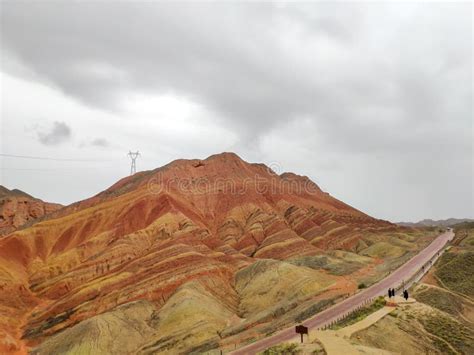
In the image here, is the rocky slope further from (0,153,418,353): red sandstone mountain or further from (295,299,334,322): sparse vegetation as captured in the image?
(0,153,418,353): red sandstone mountain

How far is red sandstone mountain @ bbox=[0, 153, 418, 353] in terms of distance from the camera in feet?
217

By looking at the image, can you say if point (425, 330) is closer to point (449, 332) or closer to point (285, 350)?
point (449, 332)

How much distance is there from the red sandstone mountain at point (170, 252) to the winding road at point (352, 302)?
6.07 metres

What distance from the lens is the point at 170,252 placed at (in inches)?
3371

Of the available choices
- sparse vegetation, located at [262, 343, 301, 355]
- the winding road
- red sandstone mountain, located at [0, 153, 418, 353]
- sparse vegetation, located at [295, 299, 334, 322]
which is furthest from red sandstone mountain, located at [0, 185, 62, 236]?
sparse vegetation, located at [262, 343, 301, 355]

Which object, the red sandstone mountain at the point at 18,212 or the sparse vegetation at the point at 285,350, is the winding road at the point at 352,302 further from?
the red sandstone mountain at the point at 18,212

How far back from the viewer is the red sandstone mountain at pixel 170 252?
6619cm

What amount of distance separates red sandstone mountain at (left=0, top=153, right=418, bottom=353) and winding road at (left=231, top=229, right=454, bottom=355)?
6.07 m

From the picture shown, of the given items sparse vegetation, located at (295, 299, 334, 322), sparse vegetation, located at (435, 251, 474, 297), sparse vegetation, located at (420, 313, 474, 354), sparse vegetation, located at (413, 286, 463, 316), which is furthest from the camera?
sparse vegetation, located at (435, 251, 474, 297)

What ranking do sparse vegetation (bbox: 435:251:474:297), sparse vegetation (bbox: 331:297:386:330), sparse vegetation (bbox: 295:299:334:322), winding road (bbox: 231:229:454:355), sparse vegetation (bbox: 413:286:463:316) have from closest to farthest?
sparse vegetation (bbox: 331:297:386:330) → winding road (bbox: 231:229:454:355) → sparse vegetation (bbox: 413:286:463:316) → sparse vegetation (bbox: 295:299:334:322) → sparse vegetation (bbox: 435:251:474:297)

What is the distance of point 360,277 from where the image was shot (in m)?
72.0

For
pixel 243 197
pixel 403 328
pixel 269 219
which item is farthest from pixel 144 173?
pixel 403 328

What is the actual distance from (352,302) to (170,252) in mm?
43380

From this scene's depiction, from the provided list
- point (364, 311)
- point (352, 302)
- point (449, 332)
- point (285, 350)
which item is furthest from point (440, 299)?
point (285, 350)
